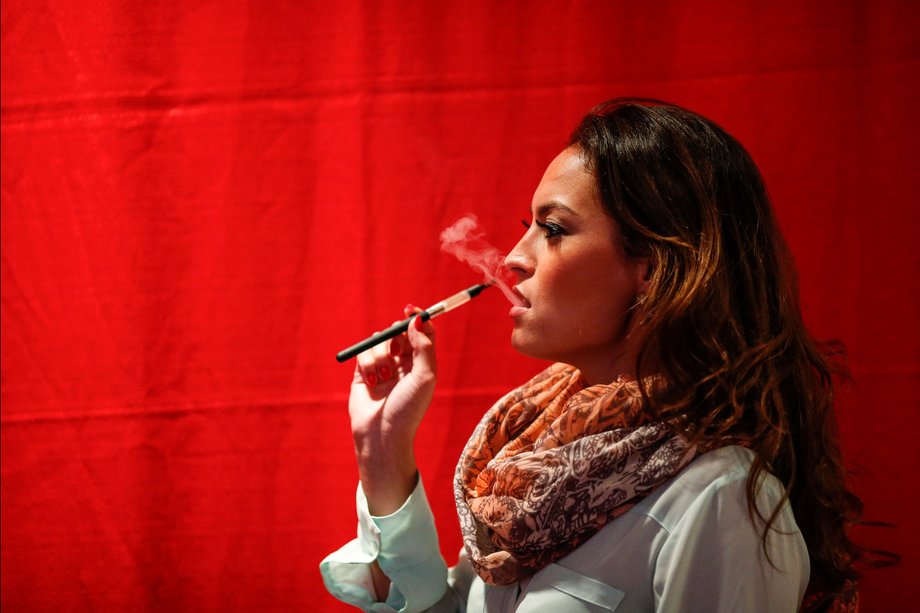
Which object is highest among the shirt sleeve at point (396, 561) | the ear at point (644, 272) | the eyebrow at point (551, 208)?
the eyebrow at point (551, 208)

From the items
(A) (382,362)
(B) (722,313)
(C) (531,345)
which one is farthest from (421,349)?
(B) (722,313)

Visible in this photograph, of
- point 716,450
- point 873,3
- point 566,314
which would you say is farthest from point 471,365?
point 873,3

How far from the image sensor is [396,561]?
4.32ft

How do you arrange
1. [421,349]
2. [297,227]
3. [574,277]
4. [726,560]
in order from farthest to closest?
[297,227]
[421,349]
[574,277]
[726,560]

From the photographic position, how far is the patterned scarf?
1.06 meters

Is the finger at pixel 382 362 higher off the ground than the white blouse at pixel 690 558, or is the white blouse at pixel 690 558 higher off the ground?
the finger at pixel 382 362

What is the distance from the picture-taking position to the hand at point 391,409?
1286mm

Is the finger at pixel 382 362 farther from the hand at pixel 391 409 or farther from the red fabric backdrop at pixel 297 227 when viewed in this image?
the red fabric backdrop at pixel 297 227

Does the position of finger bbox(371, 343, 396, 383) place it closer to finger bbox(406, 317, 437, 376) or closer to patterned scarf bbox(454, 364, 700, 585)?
finger bbox(406, 317, 437, 376)

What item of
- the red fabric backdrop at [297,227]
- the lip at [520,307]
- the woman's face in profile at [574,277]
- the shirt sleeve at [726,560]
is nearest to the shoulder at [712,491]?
the shirt sleeve at [726,560]

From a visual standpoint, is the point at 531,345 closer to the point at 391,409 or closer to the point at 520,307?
the point at 520,307

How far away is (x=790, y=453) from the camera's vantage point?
3.52 feet

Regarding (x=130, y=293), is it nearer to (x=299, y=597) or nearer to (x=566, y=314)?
(x=299, y=597)

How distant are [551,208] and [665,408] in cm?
32
